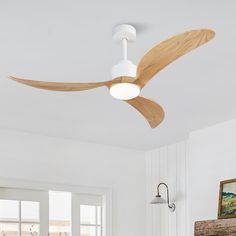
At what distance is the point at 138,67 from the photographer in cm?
274

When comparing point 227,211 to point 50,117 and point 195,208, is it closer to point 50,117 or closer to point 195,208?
point 195,208

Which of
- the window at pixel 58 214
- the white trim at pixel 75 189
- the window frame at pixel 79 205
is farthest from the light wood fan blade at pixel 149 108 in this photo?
the window at pixel 58 214

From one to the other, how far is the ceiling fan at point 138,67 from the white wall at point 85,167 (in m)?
2.44

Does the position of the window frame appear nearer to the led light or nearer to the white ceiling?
the white ceiling

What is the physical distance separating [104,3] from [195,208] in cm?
301

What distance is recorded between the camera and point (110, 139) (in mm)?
5766

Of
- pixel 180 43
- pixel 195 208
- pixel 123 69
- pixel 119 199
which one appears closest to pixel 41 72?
pixel 123 69

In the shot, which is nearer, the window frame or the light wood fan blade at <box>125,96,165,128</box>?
the light wood fan blade at <box>125,96,165,128</box>

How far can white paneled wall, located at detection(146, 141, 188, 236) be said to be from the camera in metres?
5.70

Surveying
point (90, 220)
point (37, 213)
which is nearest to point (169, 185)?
point (90, 220)

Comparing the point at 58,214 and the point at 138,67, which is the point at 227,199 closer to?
the point at 138,67

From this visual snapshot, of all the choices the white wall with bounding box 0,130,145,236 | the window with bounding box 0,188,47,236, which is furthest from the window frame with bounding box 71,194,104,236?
the window with bounding box 0,188,47,236

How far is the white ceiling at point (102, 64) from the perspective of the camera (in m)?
2.83

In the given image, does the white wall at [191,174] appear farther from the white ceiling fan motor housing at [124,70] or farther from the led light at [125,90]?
the white ceiling fan motor housing at [124,70]
